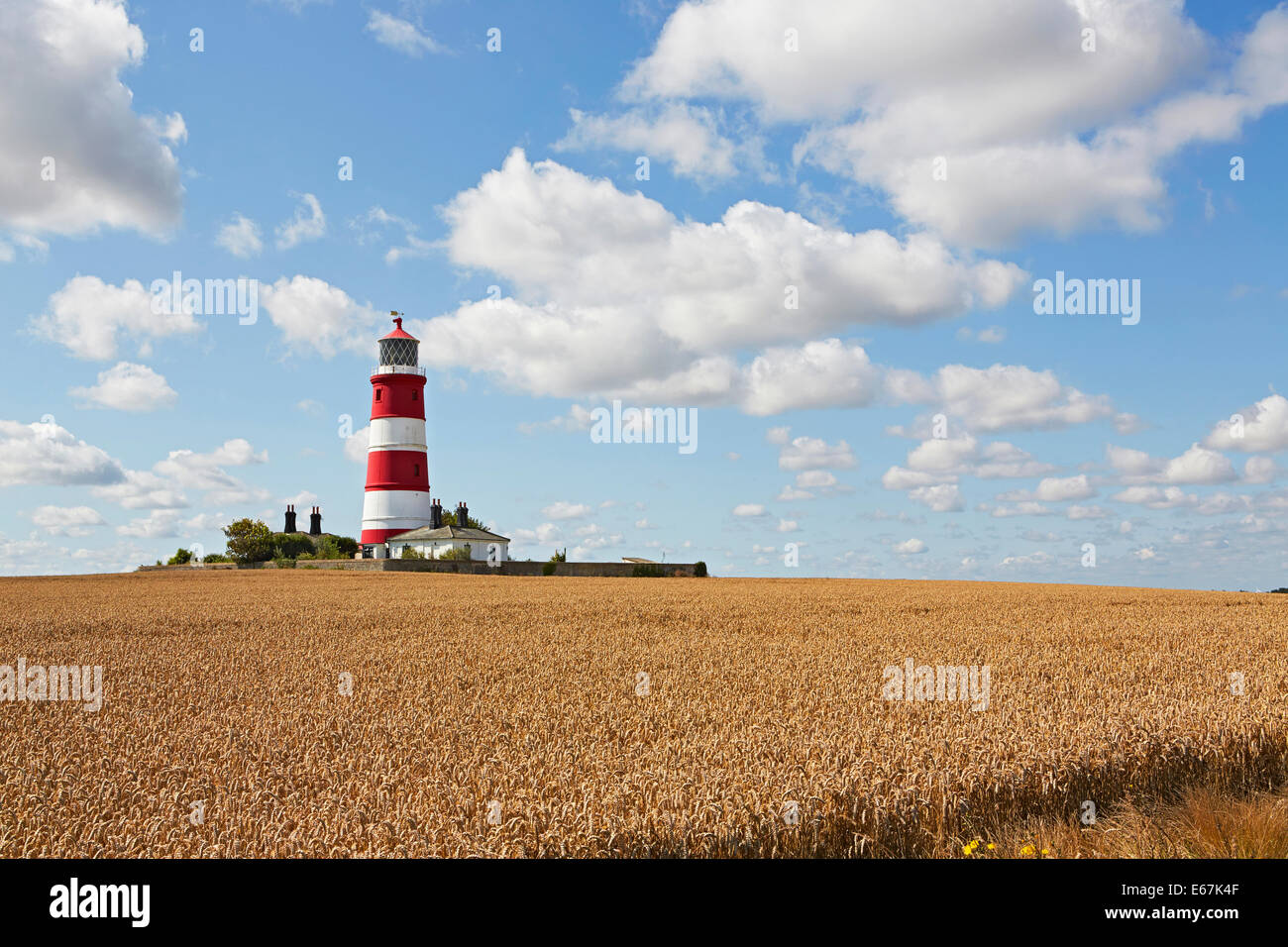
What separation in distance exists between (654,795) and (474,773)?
4.19 ft

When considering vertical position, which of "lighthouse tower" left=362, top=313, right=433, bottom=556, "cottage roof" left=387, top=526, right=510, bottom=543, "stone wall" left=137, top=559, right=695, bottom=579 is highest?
"lighthouse tower" left=362, top=313, right=433, bottom=556

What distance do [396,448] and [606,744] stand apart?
56.8m

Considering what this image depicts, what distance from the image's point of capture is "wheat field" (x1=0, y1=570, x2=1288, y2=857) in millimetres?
4566

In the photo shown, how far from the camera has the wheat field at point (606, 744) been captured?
4.57 metres

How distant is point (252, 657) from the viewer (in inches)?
498

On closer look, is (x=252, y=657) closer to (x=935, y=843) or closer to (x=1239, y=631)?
(x=935, y=843)

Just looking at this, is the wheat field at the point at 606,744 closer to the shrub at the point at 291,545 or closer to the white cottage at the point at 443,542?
the white cottage at the point at 443,542

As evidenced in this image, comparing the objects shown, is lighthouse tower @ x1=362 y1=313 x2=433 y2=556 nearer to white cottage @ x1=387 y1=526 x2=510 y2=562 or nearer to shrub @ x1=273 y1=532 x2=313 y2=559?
white cottage @ x1=387 y1=526 x2=510 y2=562

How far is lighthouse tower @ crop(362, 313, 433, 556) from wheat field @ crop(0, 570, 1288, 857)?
4654cm

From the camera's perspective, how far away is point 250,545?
251ft

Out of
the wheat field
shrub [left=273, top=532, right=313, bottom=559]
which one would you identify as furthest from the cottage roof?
the wheat field

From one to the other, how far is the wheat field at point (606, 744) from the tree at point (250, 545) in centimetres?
6519
